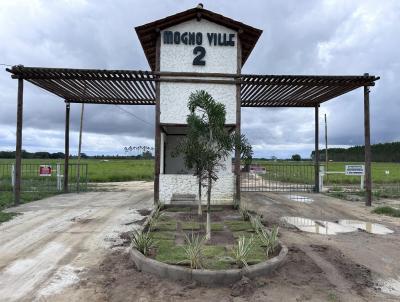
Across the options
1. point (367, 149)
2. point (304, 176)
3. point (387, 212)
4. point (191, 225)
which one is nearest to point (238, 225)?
point (191, 225)

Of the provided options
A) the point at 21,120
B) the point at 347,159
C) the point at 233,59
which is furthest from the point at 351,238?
the point at 347,159

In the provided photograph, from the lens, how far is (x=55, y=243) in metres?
7.50

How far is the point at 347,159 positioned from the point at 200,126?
71.8m

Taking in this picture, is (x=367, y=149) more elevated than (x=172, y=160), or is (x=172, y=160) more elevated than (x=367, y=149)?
(x=367, y=149)

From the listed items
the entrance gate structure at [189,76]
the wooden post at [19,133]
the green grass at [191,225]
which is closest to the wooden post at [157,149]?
the entrance gate structure at [189,76]

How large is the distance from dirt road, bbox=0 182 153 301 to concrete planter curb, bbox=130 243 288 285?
974mm

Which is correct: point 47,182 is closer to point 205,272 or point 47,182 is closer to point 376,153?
point 205,272

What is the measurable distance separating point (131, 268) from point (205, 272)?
4.24 feet

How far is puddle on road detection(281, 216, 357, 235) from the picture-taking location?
919 centimetres

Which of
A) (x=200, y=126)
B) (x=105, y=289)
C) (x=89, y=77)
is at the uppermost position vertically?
(x=89, y=77)

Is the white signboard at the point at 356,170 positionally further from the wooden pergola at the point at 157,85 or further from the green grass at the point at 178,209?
the green grass at the point at 178,209

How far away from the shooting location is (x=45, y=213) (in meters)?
11.2

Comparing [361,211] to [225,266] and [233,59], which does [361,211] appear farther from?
[225,266]

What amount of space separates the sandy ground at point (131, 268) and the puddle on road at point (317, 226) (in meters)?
0.37
